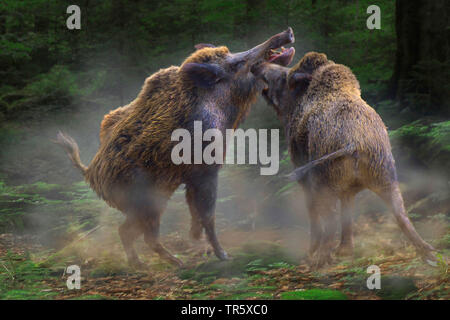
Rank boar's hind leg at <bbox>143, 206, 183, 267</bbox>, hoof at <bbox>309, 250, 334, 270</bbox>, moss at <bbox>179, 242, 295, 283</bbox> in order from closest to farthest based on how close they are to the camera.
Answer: hoof at <bbox>309, 250, 334, 270</bbox>, moss at <bbox>179, 242, 295, 283</bbox>, boar's hind leg at <bbox>143, 206, 183, 267</bbox>

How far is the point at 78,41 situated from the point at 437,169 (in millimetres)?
7516

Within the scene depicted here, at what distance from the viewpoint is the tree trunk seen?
7230 mm

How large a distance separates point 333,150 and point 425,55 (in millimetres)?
4007

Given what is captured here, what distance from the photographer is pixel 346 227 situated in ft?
16.5

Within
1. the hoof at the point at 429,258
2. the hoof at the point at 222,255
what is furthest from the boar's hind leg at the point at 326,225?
the hoof at the point at 222,255

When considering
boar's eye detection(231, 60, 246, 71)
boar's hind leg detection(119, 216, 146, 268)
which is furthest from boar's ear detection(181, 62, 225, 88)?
boar's hind leg detection(119, 216, 146, 268)

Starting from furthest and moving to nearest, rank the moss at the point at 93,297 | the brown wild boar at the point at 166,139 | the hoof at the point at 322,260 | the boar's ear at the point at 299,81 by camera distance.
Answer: the boar's ear at the point at 299,81 → the brown wild boar at the point at 166,139 → the hoof at the point at 322,260 → the moss at the point at 93,297

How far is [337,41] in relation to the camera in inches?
313

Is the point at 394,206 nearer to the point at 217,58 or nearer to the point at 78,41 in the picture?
the point at 217,58

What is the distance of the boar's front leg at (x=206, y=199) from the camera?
533 centimetres

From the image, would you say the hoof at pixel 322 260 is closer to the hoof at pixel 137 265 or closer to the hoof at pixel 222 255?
the hoof at pixel 222 255

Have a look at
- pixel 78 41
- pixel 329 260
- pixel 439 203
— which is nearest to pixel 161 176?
pixel 329 260

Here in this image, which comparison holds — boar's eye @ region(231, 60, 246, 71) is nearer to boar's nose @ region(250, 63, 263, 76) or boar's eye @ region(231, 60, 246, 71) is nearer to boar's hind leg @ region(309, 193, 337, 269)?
boar's nose @ region(250, 63, 263, 76)

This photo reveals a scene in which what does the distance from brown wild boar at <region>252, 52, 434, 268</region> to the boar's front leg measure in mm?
1118
